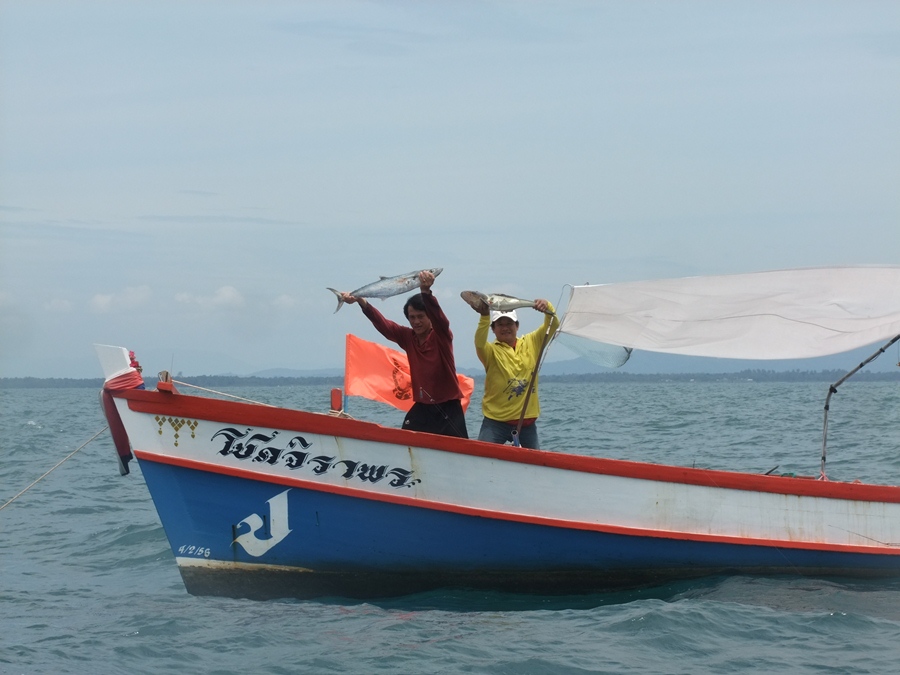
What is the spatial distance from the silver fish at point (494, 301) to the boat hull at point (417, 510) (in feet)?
3.15

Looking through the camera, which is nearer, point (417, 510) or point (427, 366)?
point (417, 510)

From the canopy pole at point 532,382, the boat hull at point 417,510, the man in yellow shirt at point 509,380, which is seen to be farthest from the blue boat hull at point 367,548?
the man in yellow shirt at point 509,380

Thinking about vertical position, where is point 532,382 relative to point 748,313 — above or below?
below

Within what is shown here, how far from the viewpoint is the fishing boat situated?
7191mm

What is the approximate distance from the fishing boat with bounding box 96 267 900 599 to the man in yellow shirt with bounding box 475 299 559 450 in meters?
0.37

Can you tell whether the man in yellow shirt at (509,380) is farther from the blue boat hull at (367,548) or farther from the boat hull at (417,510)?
the blue boat hull at (367,548)

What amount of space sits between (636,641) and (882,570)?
268cm

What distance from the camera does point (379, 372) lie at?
9.05m

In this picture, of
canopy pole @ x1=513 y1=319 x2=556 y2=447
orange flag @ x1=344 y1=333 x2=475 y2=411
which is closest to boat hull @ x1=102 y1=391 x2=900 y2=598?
canopy pole @ x1=513 y1=319 x2=556 y2=447

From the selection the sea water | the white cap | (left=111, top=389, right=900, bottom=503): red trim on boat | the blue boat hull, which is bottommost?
the sea water

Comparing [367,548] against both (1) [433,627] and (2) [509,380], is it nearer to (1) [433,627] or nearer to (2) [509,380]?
(1) [433,627]

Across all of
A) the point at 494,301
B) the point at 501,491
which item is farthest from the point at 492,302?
the point at 501,491

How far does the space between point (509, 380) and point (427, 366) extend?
2.39 feet

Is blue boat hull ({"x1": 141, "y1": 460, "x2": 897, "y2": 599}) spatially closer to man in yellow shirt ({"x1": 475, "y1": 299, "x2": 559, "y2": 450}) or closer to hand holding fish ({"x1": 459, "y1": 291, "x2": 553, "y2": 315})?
man in yellow shirt ({"x1": 475, "y1": 299, "x2": 559, "y2": 450})
